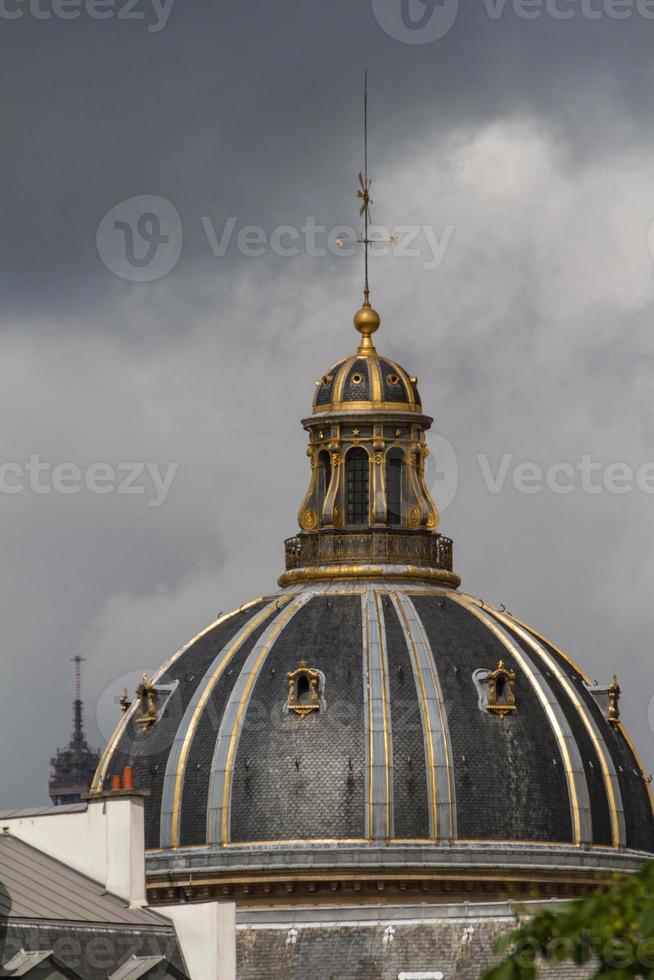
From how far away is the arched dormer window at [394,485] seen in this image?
325ft

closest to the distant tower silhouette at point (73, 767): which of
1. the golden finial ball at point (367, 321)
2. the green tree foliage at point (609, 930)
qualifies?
the golden finial ball at point (367, 321)

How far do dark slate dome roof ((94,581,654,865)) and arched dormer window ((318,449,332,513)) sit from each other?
5.45 metres

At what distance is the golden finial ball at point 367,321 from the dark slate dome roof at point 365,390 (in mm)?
1894

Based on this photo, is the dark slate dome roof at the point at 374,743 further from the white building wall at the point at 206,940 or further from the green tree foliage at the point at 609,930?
the green tree foliage at the point at 609,930

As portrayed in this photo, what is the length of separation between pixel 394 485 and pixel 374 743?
12482 millimetres

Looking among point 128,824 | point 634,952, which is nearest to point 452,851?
point 128,824

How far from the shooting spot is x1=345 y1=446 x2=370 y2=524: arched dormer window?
99.1m

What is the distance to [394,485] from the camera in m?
99.5

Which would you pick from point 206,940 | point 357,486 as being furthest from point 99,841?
point 357,486

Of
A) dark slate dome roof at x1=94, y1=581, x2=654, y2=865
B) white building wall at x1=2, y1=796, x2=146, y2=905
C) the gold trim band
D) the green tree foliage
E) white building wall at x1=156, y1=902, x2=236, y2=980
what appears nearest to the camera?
the green tree foliage

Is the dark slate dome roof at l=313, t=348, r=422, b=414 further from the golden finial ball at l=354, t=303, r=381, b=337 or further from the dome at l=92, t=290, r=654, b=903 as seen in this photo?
the dome at l=92, t=290, r=654, b=903

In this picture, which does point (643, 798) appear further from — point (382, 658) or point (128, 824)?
point (128, 824)

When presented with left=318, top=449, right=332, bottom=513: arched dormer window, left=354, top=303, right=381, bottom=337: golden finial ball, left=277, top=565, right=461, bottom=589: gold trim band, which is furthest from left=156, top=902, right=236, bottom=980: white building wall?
left=354, top=303, right=381, bottom=337: golden finial ball

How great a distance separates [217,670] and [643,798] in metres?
13.9
